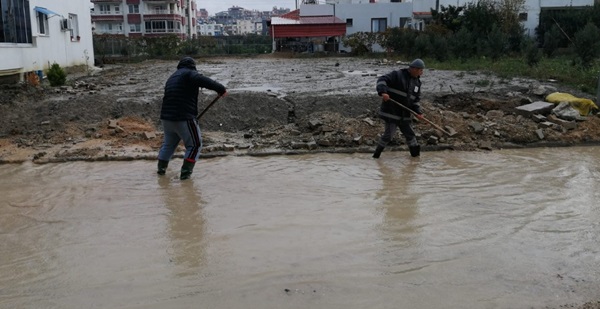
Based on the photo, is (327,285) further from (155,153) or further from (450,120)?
(450,120)

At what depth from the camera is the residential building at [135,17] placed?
56188 millimetres

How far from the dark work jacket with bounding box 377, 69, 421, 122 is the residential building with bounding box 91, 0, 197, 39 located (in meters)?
50.8

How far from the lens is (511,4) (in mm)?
31625

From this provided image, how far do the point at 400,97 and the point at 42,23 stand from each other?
46.7 feet

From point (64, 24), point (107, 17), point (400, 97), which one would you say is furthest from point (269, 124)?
point (107, 17)

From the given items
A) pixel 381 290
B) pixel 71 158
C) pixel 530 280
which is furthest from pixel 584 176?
pixel 71 158

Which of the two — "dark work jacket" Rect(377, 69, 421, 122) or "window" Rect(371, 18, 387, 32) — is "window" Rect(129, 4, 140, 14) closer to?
"window" Rect(371, 18, 387, 32)

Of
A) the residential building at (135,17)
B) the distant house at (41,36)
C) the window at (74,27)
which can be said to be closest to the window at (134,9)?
the residential building at (135,17)

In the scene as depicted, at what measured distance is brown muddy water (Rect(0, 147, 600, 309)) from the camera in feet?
12.7

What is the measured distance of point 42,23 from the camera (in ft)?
58.0

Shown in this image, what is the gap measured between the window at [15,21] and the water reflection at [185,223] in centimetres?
974

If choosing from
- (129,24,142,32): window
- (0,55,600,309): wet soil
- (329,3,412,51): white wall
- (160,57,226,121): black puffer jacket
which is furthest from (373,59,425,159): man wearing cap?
(129,24,142,32): window

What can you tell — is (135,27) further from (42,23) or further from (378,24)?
(42,23)

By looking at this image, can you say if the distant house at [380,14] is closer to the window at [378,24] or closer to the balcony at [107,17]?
the window at [378,24]
